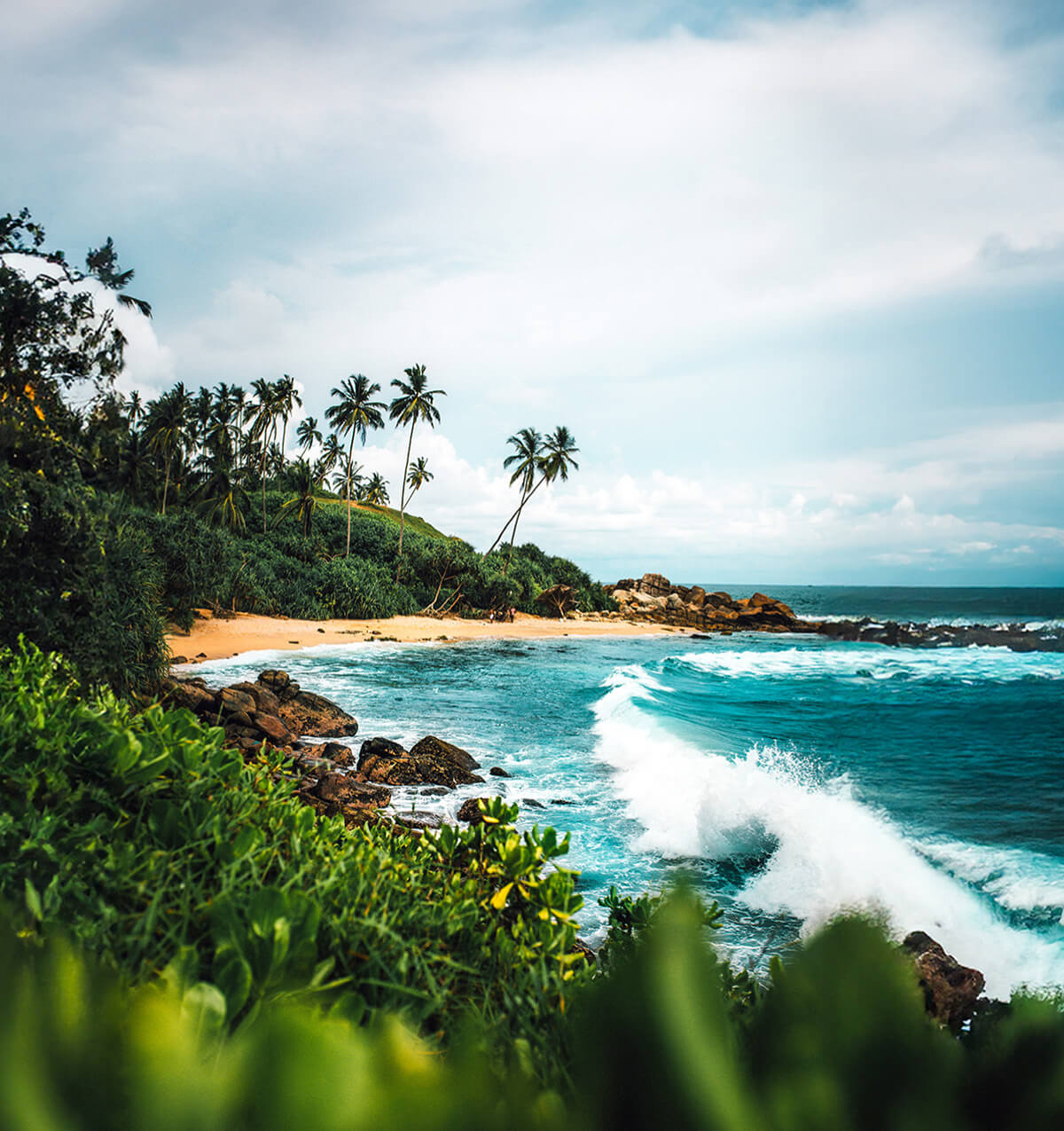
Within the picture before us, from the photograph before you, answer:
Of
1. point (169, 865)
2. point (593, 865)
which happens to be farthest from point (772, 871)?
point (169, 865)

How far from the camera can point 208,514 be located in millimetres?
35375

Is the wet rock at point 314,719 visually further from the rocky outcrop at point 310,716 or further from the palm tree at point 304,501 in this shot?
the palm tree at point 304,501

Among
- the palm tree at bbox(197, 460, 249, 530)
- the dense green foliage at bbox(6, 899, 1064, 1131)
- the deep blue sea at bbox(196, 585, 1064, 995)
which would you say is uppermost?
the palm tree at bbox(197, 460, 249, 530)

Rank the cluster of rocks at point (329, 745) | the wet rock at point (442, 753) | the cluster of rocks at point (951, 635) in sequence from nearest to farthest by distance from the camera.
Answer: the cluster of rocks at point (329, 745) → the wet rock at point (442, 753) → the cluster of rocks at point (951, 635)

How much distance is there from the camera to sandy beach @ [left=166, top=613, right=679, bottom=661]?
79.6ft

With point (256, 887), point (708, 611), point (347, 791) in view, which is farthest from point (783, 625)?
point (256, 887)

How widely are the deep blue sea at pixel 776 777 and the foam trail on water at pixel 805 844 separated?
0.03 m

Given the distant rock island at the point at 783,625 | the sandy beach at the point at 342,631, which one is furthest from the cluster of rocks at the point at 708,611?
the sandy beach at the point at 342,631

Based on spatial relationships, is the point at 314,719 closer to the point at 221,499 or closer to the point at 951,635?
the point at 221,499

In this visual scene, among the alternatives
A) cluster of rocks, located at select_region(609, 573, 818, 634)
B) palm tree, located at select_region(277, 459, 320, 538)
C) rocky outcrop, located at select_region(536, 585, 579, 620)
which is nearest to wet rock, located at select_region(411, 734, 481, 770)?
palm tree, located at select_region(277, 459, 320, 538)

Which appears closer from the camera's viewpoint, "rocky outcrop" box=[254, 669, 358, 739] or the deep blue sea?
the deep blue sea

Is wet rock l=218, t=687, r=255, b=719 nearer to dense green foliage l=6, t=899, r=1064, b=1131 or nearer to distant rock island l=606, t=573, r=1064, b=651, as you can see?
dense green foliage l=6, t=899, r=1064, b=1131

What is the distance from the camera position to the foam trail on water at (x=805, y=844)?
645 centimetres

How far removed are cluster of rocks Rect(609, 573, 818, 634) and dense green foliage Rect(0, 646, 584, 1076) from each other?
45553 millimetres
